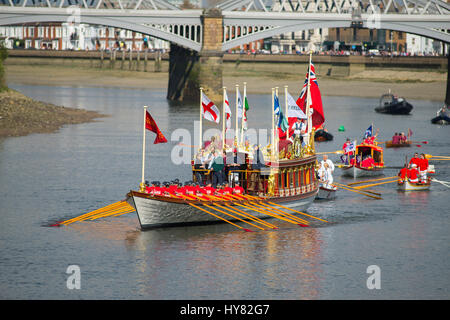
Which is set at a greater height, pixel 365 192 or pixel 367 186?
pixel 367 186

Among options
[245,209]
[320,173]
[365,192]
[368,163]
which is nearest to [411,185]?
[365,192]

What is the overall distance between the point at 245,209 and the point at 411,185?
606 inches

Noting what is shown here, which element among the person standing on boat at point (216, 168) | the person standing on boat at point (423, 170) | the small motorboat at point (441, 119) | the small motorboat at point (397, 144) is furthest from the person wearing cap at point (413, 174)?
the small motorboat at point (441, 119)

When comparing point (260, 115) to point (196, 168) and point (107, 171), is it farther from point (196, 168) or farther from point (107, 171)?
point (196, 168)

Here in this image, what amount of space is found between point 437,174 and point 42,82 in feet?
337

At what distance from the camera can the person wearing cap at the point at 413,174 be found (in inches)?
2074

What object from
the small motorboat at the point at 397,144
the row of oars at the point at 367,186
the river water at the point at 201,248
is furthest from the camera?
the small motorboat at the point at 397,144

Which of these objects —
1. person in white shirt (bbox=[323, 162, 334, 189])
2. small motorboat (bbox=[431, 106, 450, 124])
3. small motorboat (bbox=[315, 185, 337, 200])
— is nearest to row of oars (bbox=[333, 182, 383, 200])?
small motorboat (bbox=[315, 185, 337, 200])

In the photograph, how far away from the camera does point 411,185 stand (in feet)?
173

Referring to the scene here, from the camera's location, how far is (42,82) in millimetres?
153000

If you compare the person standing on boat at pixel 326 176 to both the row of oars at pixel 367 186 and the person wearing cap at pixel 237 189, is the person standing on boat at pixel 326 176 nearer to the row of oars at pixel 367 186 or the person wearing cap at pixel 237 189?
the row of oars at pixel 367 186

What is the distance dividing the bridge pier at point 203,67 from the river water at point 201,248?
192 feet

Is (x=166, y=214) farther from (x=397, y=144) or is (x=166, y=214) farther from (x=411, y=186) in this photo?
(x=397, y=144)
